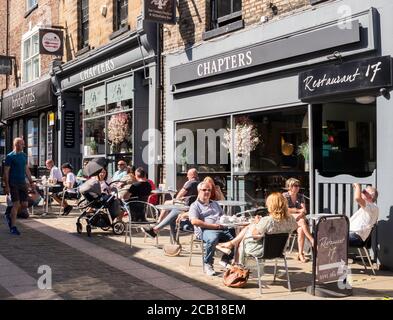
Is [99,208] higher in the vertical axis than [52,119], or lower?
lower

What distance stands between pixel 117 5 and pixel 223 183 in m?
6.80

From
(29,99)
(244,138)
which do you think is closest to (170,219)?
(244,138)

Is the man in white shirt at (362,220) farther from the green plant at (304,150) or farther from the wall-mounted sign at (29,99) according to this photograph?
the wall-mounted sign at (29,99)

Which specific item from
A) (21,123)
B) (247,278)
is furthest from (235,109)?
(21,123)

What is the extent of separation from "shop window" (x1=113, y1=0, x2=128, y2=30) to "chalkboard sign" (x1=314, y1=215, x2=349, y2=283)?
412 inches

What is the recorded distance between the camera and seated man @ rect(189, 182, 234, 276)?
728 cm

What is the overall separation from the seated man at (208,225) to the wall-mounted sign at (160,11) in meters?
5.68

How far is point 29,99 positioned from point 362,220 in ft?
54.2

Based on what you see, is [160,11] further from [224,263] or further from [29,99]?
[29,99]

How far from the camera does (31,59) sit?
872 inches

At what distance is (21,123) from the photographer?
24328 mm

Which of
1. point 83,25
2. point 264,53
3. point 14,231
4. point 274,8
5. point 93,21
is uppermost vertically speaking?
point 83,25

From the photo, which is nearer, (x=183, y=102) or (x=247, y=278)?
(x=247, y=278)

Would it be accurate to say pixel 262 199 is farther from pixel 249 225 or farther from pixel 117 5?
pixel 117 5
